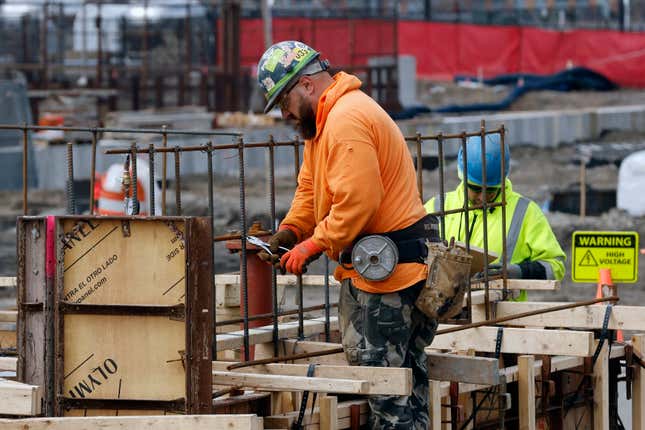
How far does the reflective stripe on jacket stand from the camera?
8.40m

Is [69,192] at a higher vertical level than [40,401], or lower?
higher

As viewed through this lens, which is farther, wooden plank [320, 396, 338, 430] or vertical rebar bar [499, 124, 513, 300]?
vertical rebar bar [499, 124, 513, 300]

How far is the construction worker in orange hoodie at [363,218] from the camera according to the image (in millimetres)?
5578

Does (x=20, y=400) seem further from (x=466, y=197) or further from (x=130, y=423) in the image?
(x=466, y=197)

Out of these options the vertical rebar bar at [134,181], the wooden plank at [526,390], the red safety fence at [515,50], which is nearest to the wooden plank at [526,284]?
the wooden plank at [526,390]

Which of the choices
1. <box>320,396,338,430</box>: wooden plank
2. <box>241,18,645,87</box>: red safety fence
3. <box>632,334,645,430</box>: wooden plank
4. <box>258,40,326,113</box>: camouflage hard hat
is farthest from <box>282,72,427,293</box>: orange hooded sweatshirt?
<box>241,18,645,87</box>: red safety fence

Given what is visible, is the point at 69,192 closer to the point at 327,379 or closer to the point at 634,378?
the point at 327,379

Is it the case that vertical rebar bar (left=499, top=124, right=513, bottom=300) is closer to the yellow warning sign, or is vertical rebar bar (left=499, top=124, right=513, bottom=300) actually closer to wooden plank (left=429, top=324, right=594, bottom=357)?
Answer: wooden plank (left=429, top=324, right=594, bottom=357)

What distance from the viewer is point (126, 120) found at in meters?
24.9

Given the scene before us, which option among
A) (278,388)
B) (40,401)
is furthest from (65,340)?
(278,388)

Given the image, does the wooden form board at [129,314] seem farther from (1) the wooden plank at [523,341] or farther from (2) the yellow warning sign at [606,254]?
(2) the yellow warning sign at [606,254]

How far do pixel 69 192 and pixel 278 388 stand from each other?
1.45 meters

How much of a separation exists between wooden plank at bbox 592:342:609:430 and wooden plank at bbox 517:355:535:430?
0.61m

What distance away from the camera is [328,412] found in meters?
5.92
